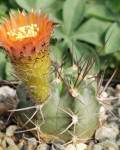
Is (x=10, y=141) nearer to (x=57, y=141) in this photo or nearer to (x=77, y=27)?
(x=57, y=141)

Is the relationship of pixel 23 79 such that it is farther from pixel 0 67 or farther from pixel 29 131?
pixel 0 67

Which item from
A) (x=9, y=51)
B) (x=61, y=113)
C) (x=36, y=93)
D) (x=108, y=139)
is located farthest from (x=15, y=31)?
(x=108, y=139)

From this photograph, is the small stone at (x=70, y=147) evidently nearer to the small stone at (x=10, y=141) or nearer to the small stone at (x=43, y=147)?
the small stone at (x=43, y=147)

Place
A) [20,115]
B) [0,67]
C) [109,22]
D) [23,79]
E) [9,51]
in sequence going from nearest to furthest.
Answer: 1. [9,51]
2. [23,79]
3. [20,115]
4. [0,67]
5. [109,22]

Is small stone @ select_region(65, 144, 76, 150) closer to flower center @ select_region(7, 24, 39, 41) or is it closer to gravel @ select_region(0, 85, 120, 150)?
gravel @ select_region(0, 85, 120, 150)

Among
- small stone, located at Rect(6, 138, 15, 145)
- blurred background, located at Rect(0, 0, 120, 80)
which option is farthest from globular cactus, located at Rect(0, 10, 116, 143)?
blurred background, located at Rect(0, 0, 120, 80)

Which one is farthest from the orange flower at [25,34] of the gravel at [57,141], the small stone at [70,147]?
the small stone at [70,147]

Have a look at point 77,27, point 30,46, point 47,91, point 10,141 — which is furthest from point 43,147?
point 77,27
